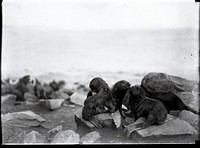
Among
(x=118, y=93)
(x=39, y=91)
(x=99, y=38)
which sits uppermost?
(x=99, y=38)

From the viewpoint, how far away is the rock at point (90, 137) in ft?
12.3

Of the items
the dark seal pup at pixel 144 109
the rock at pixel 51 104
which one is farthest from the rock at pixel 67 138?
the rock at pixel 51 104

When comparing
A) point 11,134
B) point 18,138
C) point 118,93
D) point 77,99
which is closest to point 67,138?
point 18,138

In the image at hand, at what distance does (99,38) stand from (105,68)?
0.75 metres

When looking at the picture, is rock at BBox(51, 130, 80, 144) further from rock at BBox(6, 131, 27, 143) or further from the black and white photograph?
rock at BBox(6, 131, 27, 143)

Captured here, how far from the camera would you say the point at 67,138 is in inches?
150

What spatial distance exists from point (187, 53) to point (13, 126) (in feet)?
9.25

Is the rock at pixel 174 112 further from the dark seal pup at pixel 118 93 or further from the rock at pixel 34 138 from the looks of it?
the rock at pixel 34 138

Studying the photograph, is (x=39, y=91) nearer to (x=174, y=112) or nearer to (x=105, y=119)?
(x=105, y=119)

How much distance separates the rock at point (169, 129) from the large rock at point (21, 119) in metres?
1.85

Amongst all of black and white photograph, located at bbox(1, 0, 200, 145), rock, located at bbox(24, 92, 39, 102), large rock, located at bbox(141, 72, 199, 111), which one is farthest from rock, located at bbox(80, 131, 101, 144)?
rock, located at bbox(24, 92, 39, 102)

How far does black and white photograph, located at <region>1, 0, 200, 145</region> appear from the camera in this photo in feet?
12.9

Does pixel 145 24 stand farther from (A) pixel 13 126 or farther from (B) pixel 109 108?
(A) pixel 13 126

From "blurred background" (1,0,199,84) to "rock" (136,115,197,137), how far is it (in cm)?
87
